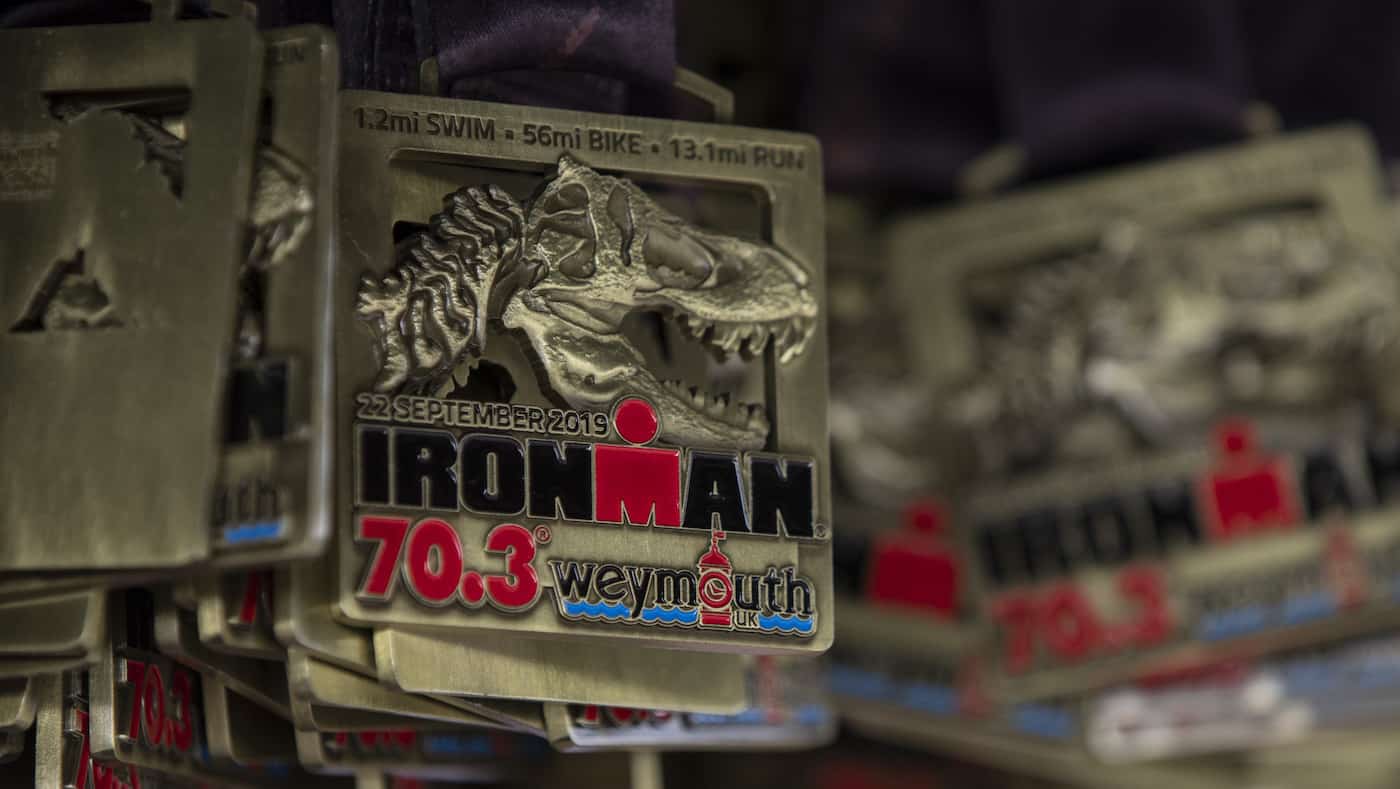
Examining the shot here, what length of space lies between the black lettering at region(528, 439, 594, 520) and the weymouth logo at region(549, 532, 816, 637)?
19mm

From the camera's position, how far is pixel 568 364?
64 cm

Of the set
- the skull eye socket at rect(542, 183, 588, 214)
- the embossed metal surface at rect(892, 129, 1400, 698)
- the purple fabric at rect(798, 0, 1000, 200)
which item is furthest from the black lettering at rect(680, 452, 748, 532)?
the purple fabric at rect(798, 0, 1000, 200)

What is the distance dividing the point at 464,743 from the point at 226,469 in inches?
11.6

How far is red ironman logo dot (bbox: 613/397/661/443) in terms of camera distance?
0.64m

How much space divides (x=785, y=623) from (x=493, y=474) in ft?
0.39

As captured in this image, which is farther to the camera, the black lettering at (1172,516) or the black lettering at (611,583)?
the black lettering at (1172,516)

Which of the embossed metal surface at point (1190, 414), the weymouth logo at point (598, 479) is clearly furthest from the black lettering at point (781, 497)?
the embossed metal surface at point (1190, 414)

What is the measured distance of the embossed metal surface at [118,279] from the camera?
55cm

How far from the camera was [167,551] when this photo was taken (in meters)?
0.54

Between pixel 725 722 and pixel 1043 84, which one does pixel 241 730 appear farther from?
pixel 1043 84

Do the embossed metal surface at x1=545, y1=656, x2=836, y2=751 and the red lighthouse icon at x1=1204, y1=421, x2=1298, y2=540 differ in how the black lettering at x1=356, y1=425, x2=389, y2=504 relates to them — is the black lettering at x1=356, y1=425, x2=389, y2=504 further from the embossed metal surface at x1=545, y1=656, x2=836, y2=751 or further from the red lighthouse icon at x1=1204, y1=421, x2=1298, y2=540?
the red lighthouse icon at x1=1204, y1=421, x2=1298, y2=540

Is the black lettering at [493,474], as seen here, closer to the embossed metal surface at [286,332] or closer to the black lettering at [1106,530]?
the embossed metal surface at [286,332]

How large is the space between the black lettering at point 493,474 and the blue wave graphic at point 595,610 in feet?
0.13

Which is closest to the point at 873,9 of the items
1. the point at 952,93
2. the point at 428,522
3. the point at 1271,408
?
the point at 952,93
